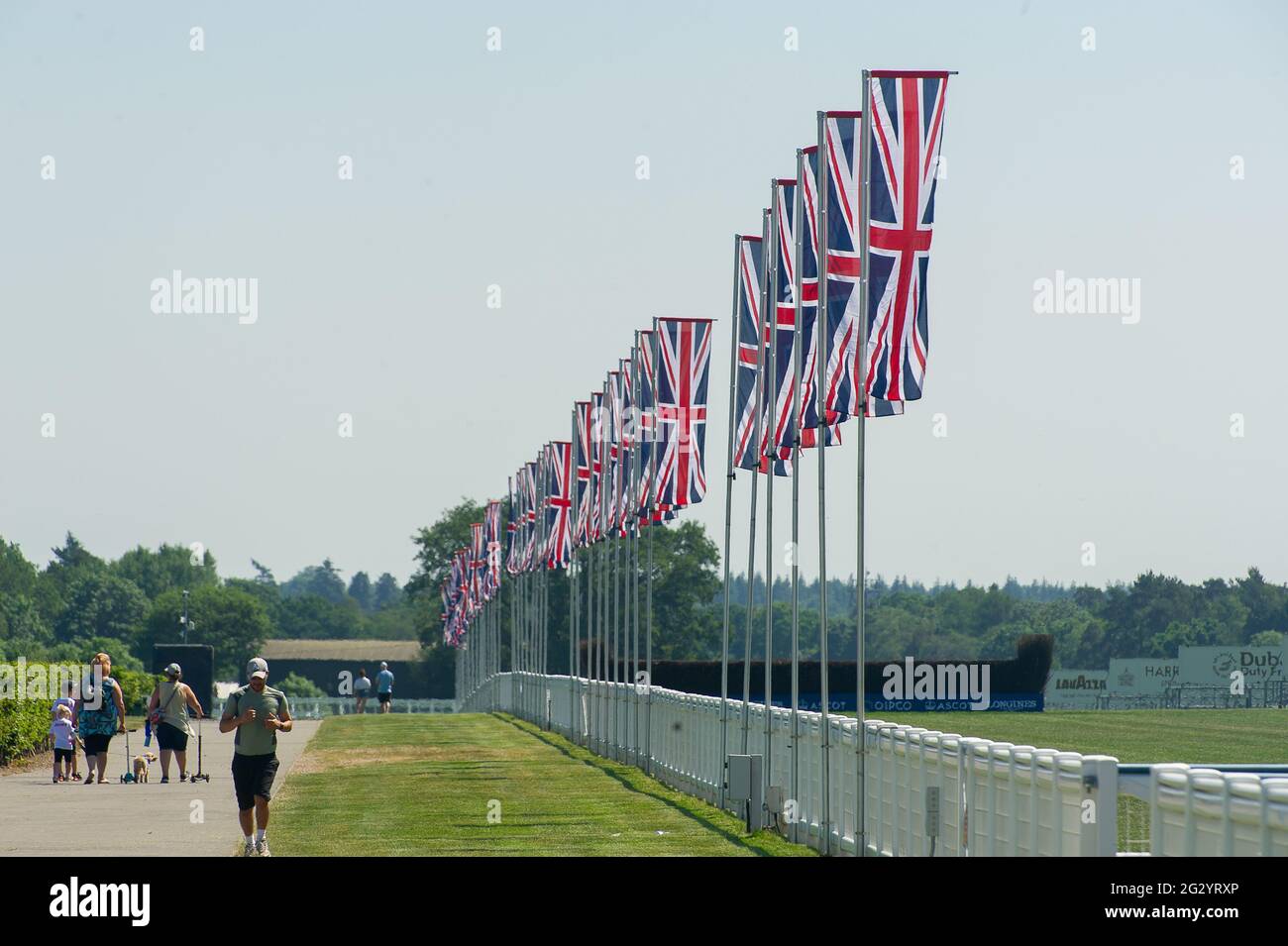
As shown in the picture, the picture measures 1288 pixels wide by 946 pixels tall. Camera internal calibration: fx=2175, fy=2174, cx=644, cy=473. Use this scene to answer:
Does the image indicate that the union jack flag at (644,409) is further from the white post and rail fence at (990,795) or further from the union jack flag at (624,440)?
the white post and rail fence at (990,795)

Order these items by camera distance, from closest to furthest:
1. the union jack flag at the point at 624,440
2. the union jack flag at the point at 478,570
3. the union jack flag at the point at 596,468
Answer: the union jack flag at the point at 624,440 < the union jack flag at the point at 596,468 < the union jack flag at the point at 478,570

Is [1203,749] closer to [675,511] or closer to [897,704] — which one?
[675,511]

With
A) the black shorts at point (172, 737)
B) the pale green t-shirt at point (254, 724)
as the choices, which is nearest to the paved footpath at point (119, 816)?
the black shorts at point (172, 737)

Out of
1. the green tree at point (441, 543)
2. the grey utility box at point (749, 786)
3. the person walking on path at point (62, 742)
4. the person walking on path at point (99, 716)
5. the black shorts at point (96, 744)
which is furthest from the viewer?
the green tree at point (441, 543)

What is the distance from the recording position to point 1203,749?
43.3 meters

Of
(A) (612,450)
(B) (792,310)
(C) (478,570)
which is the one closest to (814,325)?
(B) (792,310)

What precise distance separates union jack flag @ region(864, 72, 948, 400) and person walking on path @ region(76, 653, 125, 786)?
43.8ft

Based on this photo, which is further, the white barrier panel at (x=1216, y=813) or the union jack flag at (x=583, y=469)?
the union jack flag at (x=583, y=469)

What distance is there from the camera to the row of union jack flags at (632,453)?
30406mm

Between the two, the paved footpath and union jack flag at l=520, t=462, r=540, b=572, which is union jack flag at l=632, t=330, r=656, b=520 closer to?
the paved footpath

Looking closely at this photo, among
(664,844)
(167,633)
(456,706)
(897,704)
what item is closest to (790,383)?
(664,844)

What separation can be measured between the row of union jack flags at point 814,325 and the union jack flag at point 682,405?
0.8 inches

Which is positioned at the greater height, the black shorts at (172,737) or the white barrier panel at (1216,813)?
the white barrier panel at (1216,813)
